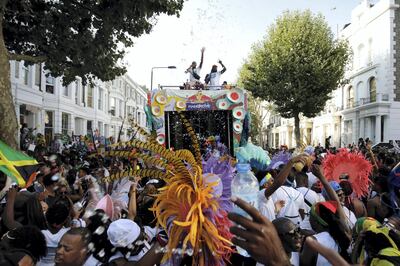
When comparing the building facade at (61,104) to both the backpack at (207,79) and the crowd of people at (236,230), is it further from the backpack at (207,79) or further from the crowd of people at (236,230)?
the crowd of people at (236,230)

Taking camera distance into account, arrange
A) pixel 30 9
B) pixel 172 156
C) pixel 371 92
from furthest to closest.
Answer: pixel 371 92 → pixel 30 9 → pixel 172 156

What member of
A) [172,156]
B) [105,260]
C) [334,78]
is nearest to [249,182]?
[172,156]

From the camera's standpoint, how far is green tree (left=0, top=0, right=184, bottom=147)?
9.98m

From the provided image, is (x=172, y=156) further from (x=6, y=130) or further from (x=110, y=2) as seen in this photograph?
(x=110, y=2)

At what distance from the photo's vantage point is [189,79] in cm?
1181

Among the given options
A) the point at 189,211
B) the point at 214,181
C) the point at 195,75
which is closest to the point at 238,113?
the point at 195,75

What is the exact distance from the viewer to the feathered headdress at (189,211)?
2488 mm

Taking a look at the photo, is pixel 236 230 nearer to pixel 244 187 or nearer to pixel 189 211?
pixel 189 211

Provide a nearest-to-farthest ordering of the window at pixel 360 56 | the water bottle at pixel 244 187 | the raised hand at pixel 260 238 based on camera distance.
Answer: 1. the raised hand at pixel 260 238
2. the water bottle at pixel 244 187
3. the window at pixel 360 56

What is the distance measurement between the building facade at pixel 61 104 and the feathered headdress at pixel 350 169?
4.22m

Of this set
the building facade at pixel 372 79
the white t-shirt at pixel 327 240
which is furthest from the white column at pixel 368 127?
the white t-shirt at pixel 327 240

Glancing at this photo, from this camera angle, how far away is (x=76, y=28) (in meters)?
11.0

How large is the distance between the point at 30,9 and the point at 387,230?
379 inches

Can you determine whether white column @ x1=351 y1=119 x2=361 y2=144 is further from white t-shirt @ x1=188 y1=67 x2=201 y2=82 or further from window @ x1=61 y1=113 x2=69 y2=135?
white t-shirt @ x1=188 y1=67 x2=201 y2=82
